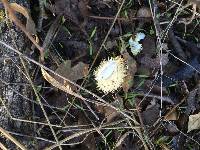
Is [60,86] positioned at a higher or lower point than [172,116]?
higher

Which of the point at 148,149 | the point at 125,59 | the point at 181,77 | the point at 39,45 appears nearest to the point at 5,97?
the point at 39,45

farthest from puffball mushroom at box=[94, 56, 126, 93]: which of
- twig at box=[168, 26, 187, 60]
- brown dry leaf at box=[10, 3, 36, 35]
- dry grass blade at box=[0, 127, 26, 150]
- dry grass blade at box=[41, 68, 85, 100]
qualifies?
dry grass blade at box=[0, 127, 26, 150]

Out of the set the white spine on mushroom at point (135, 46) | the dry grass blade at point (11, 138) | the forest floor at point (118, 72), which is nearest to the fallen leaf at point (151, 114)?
the forest floor at point (118, 72)

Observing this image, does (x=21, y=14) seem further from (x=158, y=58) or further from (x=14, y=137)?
(x=158, y=58)

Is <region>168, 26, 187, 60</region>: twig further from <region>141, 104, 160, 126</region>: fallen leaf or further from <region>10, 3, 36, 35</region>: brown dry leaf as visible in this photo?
<region>10, 3, 36, 35</region>: brown dry leaf

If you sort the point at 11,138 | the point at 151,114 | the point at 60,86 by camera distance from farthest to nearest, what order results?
the point at 151,114, the point at 60,86, the point at 11,138

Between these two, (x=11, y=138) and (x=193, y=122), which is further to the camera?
(x=193, y=122)

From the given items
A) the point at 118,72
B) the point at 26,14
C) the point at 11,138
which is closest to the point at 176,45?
the point at 118,72

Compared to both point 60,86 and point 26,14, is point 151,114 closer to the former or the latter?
point 60,86
